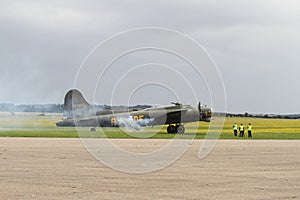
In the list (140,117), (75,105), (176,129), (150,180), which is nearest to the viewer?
(150,180)

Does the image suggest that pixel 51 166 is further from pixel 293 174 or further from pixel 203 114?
pixel 203 114

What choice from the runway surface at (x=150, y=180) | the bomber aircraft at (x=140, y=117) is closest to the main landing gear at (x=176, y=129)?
the bomber aircraft at (x=140, y=117)

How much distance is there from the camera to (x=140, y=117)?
226 feet

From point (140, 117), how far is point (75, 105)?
9750mm

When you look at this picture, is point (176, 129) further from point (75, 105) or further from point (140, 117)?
point (75, 105)

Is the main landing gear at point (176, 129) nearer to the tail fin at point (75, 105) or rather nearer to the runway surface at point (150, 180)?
the tail fin at point (75, 105)

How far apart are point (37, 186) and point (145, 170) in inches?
249

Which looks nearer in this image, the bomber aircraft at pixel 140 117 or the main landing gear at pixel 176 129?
the main landing gear at pixel 176 129

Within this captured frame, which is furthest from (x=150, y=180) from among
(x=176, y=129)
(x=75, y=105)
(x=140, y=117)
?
(x=75, y=105)

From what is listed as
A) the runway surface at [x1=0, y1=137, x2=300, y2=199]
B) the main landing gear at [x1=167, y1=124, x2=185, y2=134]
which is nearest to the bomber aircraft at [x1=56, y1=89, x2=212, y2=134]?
the main landing gear at [x1=167, y1=124, x2=185, y2=134]

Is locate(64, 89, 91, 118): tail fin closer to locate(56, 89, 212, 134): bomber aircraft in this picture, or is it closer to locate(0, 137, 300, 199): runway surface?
locate(56, 89, 212, 134): bomber aircraft

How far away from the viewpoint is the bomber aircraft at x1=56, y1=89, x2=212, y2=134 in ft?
221

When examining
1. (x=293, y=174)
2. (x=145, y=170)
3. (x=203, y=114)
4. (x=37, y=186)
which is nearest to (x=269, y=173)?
(x=293, y=174)

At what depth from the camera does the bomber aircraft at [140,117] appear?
67.2m
